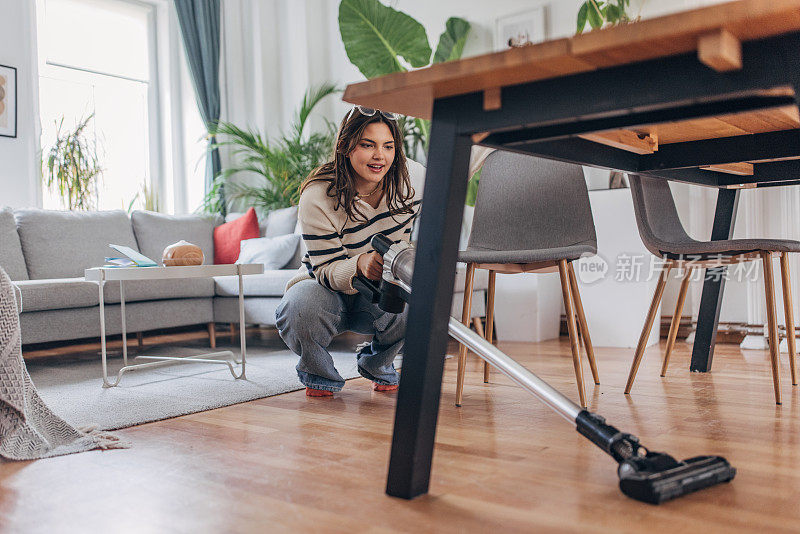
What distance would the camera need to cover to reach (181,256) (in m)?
2.61

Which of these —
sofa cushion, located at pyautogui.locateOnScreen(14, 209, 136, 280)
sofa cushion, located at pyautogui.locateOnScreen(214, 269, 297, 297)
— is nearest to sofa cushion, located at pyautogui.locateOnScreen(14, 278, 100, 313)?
sofa cushion, located at pyautogui.locateOnScreen(14, 209, 136, 280)

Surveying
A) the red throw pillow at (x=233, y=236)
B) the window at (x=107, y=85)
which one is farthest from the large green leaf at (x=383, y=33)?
the window at (x=107, y=85)

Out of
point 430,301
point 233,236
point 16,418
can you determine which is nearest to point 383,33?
point 233,236

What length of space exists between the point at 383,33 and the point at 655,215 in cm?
227

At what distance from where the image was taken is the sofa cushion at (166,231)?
4148 mm

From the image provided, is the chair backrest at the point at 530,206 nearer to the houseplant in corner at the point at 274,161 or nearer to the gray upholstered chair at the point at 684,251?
the gray upholstered chair at the point at 684,251

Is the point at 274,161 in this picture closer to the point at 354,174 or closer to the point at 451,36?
the point at 451,36

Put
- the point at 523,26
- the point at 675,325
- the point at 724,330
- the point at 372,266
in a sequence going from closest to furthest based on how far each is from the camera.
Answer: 1. the point at 372,266
2. the point at 675,325
3. the point at 724,330
4. the point at 523,26

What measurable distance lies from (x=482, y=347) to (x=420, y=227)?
0.32 meters

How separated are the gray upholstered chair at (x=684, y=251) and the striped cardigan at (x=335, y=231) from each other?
0.72m

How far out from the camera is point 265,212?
486 centimetres

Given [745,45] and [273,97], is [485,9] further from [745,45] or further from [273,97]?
[745,45]

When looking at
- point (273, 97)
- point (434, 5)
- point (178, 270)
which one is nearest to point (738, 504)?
point (178, 270)

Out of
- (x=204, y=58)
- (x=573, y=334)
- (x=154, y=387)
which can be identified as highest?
(x=204, y=58)
